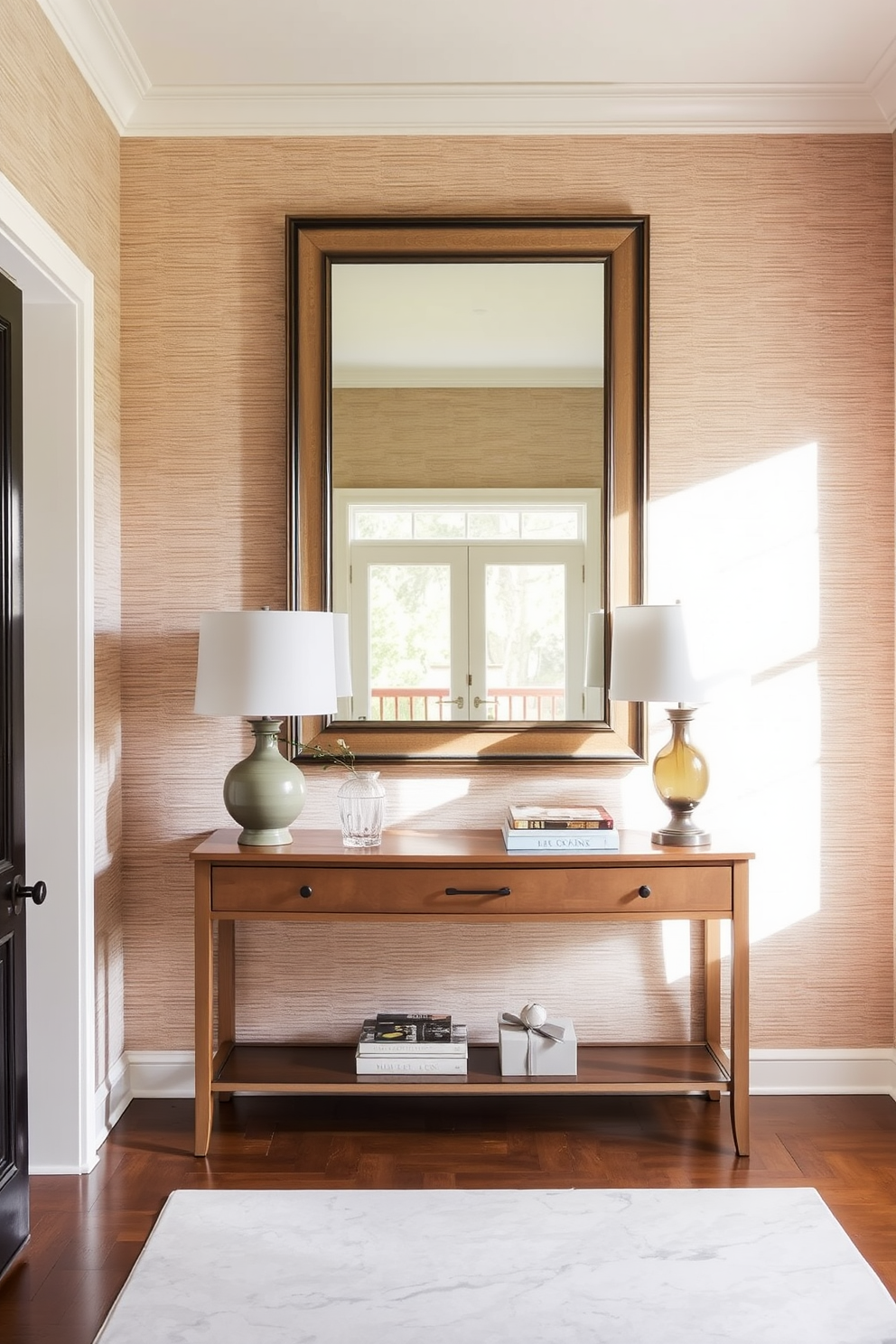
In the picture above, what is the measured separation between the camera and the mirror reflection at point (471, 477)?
309cm

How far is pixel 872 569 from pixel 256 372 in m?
1.94

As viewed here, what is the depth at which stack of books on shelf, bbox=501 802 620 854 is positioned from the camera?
2.74 meters

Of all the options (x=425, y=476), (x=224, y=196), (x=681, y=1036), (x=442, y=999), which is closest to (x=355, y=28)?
(x=224, y=196)

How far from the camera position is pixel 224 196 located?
312 cm

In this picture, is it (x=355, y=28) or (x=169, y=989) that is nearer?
(x=355, y=28)

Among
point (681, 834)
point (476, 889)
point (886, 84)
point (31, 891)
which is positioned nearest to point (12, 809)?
point (31, 891)

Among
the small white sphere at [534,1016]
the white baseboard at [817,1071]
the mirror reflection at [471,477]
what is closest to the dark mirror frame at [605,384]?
the mirror reflection at [471,477]

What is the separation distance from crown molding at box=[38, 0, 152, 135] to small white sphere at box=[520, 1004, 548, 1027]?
9.05 ft

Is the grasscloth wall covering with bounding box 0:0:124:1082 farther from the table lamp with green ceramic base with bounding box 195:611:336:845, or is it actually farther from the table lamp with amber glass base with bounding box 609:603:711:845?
the table lamp with amber glass base with bounding box 609:603:711:845

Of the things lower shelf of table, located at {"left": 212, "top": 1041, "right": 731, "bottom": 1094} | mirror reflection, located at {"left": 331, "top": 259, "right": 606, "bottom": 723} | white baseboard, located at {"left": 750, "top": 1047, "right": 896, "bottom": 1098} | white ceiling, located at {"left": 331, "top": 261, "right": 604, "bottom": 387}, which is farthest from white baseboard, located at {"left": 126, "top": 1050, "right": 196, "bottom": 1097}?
white ceiling, located at {"left": 331, "top": 261, "right": 604, "bottom": 387}

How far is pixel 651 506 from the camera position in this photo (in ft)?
10.3

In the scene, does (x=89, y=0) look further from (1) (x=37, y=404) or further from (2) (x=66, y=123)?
(1) (x=37, y=404)

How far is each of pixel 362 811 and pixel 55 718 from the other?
83 centimetres

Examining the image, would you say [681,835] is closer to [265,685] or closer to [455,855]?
[455,855]
